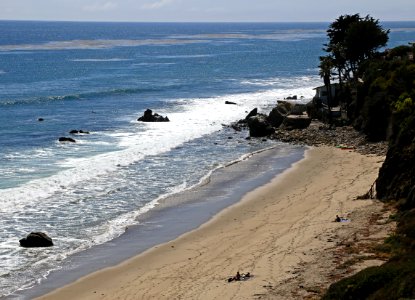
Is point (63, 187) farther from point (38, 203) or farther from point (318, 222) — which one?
point (318, 222)

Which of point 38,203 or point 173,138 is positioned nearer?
point 38,203

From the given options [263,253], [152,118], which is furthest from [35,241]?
[152,118]

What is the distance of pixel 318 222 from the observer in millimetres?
28953

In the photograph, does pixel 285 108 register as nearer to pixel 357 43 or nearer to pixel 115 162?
pixel 357 43

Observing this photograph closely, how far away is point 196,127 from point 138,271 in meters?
38.6

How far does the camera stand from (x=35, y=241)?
91.9ft

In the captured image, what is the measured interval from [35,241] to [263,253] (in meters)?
9.49

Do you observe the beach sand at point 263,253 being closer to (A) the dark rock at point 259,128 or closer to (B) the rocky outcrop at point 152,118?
(A) the dark rock at point 259,128

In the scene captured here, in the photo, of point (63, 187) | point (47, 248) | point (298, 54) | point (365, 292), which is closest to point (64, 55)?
point (298, 54)

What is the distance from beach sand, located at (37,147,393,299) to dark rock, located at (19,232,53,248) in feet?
13.0

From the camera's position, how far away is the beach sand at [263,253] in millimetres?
21797

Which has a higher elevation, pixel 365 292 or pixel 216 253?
pixel 365 292

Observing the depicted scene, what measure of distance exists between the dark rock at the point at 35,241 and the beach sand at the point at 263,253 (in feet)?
13.0

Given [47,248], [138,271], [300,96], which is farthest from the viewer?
[300,96]
